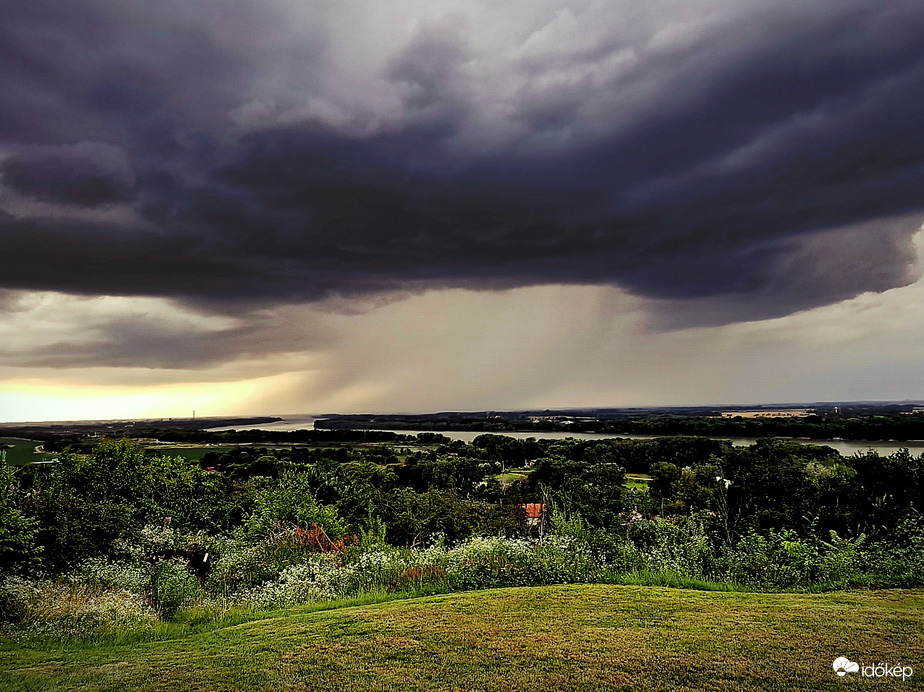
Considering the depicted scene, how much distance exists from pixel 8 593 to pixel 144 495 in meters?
13.0

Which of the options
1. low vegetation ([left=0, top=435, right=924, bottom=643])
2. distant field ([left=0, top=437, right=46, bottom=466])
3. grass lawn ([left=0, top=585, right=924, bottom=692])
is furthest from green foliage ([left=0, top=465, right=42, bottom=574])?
distant field ([left=0, top=437, right=46, bottom=466])

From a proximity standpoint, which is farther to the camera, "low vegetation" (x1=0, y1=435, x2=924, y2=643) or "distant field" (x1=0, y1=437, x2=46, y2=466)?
"distant field" (x1=0, y1=437, x2=46, y2=466)

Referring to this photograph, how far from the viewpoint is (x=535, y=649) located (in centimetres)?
686

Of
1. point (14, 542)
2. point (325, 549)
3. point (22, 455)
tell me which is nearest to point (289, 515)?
point (325, 549)

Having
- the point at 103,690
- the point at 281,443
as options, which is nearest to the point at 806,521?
the point at 103,690

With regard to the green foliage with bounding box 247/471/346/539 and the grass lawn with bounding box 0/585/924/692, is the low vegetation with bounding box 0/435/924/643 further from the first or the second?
the grass lawn with bounding box 0/585/924/692

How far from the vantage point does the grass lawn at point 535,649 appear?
19.7 ft

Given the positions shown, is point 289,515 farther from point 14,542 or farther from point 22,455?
point 22,455

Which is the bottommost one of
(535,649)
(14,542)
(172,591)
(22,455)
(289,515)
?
(22,455)

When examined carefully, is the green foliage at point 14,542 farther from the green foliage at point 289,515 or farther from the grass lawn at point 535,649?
the green foliage at point 289,515

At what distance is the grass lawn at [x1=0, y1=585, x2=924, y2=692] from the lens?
19.7 feet

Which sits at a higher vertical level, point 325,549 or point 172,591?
point 172,591

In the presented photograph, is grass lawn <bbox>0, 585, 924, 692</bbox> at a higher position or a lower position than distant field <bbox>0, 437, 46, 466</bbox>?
higher

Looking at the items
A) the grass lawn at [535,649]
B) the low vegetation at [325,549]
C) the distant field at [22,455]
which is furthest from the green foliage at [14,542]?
the distant field at [22,455]
